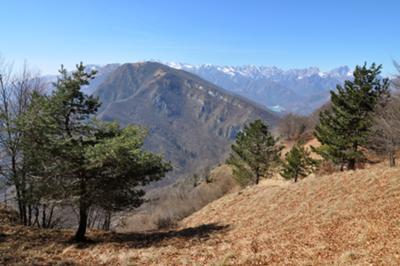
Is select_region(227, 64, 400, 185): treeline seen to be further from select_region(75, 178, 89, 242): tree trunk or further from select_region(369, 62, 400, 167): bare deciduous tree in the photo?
select_region(75, 178, 89, 242): tree trunk

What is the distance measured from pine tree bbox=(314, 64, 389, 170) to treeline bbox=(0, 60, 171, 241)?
15335mm

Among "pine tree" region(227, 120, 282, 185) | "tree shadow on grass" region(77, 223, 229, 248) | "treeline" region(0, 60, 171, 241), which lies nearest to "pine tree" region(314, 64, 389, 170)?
"pine tree" region(227, 120, 282, 185)

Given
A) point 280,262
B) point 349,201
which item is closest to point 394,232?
point 280,262

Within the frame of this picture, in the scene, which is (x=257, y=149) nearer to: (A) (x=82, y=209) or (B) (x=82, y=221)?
(B) (x=82, y=221)

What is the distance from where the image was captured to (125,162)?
13648 mm

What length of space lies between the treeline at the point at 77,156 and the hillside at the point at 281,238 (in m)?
1.89

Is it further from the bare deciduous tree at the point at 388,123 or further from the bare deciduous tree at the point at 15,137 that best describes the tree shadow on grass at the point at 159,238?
the bare deciduous tree at the point at 388,123

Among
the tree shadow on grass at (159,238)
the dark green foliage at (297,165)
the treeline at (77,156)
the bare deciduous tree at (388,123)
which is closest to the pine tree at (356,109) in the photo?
the bare deciduous tree at (388,123)

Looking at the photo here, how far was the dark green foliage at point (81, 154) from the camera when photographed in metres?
13.6

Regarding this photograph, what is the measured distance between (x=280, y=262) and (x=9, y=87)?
60.5 ft

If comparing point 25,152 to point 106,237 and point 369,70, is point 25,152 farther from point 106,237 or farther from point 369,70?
point 369,70

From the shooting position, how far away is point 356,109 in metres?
25.2

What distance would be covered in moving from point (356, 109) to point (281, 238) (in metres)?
16.0

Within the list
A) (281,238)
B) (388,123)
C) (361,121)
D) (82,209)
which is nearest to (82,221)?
(82,209)
